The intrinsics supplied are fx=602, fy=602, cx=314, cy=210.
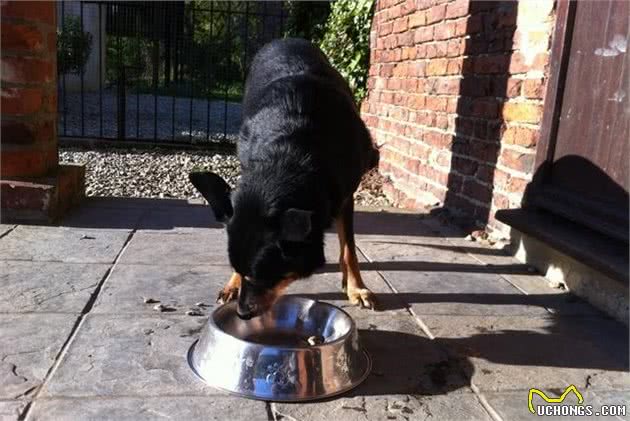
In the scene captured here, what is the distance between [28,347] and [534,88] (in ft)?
10.7

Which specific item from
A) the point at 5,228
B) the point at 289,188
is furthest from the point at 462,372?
the point at 5,228

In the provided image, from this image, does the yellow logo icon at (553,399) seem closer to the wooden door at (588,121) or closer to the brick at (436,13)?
the wooden door at (588,121)

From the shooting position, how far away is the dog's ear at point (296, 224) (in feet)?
7.32

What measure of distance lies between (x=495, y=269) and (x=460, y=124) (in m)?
1.50

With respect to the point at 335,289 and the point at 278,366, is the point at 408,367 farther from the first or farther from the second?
the point at 335,289

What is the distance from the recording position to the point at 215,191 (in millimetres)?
2572

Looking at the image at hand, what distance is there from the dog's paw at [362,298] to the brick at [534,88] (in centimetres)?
179

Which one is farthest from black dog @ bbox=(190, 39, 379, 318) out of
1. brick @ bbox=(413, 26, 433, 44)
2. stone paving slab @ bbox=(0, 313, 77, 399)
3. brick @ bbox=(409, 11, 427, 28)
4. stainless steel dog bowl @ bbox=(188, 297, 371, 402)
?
brick @ bbox=(409, 11, 427, 28)

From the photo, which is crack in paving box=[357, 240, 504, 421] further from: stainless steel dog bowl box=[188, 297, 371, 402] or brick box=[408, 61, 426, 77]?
brick box=[408, 61, 426, 77]

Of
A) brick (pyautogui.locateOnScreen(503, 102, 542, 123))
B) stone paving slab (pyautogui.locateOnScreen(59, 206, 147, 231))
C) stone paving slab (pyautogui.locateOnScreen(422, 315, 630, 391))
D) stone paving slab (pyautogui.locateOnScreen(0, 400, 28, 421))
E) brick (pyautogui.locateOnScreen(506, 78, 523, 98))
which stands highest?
brick (pyautogui.locateOnScreen(506, 78, 523, 98))

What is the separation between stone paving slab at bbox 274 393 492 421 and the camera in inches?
81.4

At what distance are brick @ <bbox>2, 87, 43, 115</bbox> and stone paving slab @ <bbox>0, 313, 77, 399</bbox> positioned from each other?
1.99 meters

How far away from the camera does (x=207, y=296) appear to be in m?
3.09

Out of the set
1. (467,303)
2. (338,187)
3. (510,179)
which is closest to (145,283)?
(338,187)
